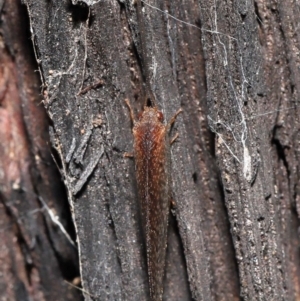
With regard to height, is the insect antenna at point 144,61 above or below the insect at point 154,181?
above

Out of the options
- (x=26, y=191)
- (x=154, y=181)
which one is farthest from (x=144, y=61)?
(x=26, y=191)

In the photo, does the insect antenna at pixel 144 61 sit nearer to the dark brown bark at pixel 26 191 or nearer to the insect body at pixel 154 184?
the insect body at pixel 154 184

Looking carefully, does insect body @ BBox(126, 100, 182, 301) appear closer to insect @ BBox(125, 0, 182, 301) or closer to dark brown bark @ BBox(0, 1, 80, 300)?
insect @ BBox(125, 0, 182, 301)

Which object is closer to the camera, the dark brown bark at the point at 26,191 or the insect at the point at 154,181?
the insect at the point at 154,181

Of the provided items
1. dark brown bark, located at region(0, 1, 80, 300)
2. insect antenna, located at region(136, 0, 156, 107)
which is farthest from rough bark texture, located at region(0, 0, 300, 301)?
dark brown bark, located at region(0, 1, 80, 300)

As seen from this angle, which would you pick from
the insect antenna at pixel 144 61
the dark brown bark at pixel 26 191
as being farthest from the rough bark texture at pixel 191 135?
the dark brown bark at pixel 26 191

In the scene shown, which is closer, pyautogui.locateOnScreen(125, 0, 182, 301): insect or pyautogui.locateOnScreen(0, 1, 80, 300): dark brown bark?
pyautogui.locateOnScreen(125, 0, 182, 301): insect
